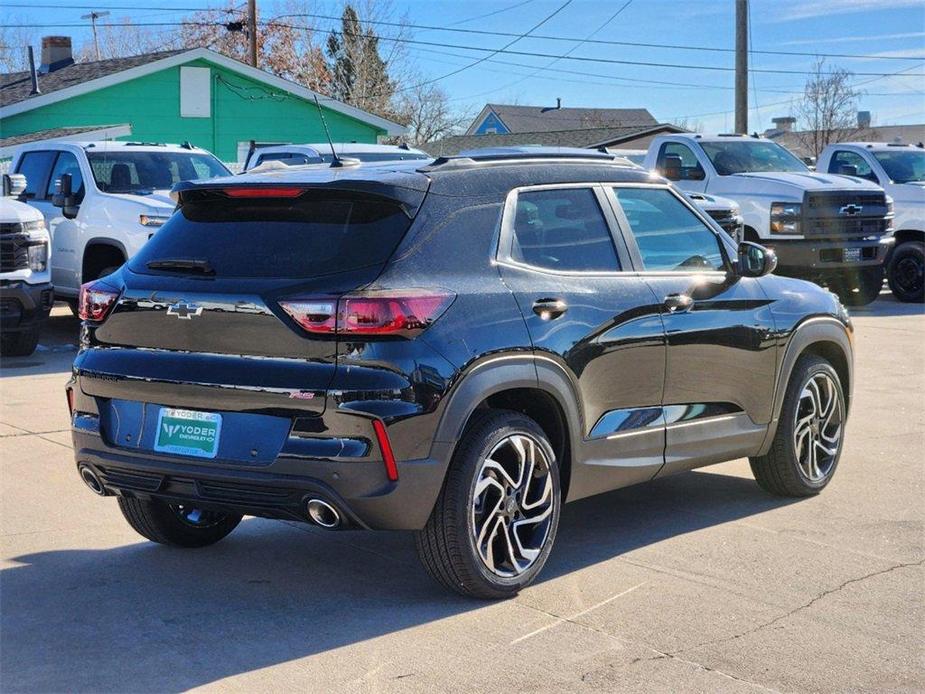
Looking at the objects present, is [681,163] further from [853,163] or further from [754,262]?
[754,262]

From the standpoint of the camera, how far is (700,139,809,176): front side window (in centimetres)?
1836

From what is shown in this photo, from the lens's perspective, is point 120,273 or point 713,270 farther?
point 713,270

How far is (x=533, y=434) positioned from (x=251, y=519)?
2.07 metres

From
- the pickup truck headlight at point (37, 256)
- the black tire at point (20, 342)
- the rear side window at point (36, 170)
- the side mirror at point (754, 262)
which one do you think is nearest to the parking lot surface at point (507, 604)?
the side mirror at point (754, 262)

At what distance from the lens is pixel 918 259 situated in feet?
64.5

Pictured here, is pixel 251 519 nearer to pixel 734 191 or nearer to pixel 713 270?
pixel 713 270

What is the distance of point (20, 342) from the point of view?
43.5ft

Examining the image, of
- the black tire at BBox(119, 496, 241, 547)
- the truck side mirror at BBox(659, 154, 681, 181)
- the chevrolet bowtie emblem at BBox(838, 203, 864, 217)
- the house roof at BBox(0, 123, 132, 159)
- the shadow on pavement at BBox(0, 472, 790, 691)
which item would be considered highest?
the house roof at BBox(0, 123, 132, 159)

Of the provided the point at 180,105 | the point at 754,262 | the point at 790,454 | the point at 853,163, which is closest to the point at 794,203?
the point at 853,163

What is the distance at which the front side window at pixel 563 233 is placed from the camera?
18.9ft

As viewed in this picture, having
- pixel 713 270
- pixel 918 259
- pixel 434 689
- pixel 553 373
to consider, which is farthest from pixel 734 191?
pixel 434 689

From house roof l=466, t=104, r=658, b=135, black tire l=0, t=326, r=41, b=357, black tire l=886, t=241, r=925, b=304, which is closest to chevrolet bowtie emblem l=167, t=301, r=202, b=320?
black tire l=0, t=326, r=41, b=357

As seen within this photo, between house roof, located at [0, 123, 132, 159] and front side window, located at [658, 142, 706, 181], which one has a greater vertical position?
house roof, located at [0, 123, 132, 159]

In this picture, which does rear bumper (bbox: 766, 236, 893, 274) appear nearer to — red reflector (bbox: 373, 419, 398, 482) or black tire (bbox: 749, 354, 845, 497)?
black tire (bbox: 749, 354, 845, 497)
